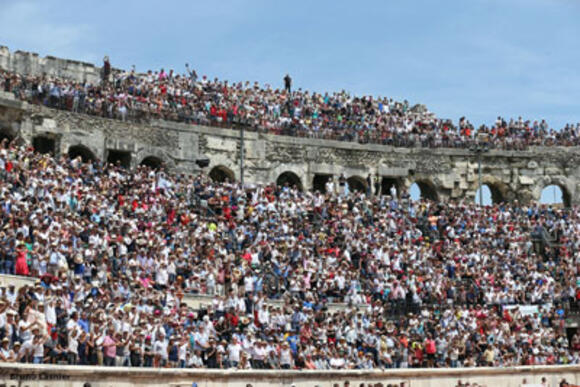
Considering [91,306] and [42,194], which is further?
[42,194]

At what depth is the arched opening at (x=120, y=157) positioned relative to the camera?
115 ft

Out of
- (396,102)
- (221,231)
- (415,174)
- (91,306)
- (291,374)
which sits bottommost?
(291,374)

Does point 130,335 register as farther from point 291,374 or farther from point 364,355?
point 364,355

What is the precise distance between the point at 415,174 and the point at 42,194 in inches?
930

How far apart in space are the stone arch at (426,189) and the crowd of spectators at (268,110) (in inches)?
77.9

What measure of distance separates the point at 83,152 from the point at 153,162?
3354 mm

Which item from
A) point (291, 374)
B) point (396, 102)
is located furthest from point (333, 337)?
point (396, 102)

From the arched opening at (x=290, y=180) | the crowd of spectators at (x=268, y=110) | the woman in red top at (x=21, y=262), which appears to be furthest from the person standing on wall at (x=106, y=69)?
the woman in red top at (x=21, y=262)

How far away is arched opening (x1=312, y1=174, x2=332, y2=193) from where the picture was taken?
1661 inches

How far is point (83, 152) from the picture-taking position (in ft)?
113

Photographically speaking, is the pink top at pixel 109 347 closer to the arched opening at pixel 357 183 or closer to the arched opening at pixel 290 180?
the arched opening at pixel 290 180

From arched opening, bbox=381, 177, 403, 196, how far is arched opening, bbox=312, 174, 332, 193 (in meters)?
3.22

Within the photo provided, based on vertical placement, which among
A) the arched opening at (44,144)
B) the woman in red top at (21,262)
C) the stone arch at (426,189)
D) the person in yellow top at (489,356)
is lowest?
the person in yellow top at (489,356)

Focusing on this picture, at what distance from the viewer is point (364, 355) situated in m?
24.2
